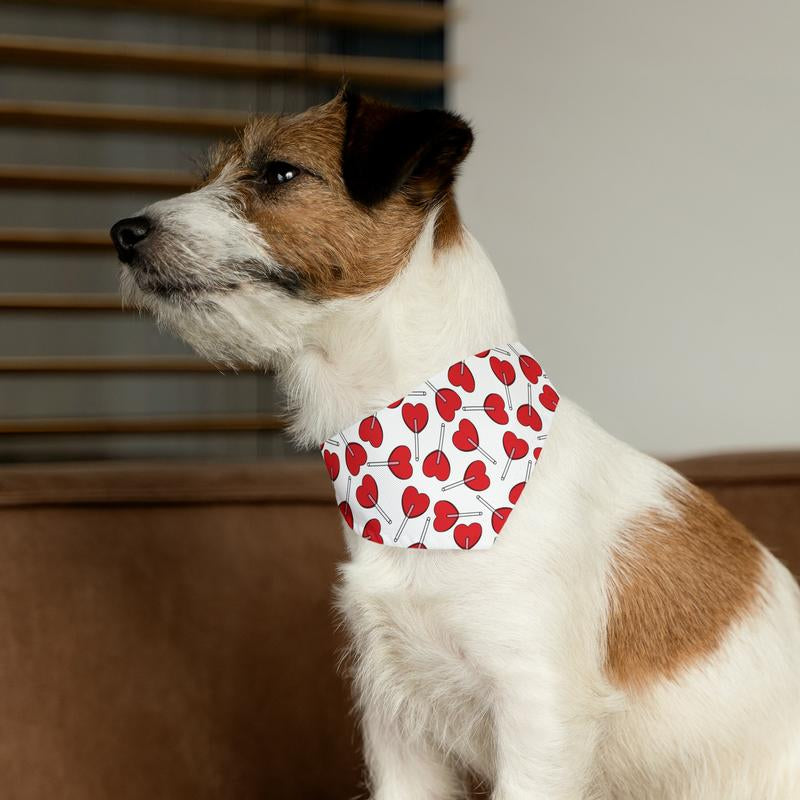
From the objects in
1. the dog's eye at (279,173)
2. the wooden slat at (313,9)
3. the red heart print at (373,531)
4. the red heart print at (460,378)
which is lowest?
the red heart print at (373,531)

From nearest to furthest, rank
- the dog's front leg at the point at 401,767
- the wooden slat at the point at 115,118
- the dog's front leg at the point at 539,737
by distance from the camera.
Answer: the dog's front leg at the point at 539,737 → the dog's front leg at the point at 401,767 → the wooden slat at the point at 115,118

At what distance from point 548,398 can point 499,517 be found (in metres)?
0.17

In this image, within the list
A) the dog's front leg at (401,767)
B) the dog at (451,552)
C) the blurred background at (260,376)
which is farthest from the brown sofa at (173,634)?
the dog at (451,552)

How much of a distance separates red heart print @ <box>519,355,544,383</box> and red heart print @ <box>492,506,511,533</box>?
17 cm

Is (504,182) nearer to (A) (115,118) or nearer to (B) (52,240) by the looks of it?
(A) (115,118)

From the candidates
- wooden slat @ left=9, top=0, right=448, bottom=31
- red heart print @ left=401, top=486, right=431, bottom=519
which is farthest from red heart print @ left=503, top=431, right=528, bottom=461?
wooden slat @ left=9, top=0, right=448, bottom=31

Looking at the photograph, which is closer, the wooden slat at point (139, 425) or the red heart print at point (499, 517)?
the red heart print at point (499, 517)

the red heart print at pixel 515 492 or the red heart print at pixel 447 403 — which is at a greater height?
the red heart print at pixel 447 403

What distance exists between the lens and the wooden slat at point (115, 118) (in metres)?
3.41

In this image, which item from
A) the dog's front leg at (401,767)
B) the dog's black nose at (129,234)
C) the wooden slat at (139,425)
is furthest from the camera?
the wooden slat at (139,425)

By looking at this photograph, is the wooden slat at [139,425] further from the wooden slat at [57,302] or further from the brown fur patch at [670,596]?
the brown fur patch at [670,596]

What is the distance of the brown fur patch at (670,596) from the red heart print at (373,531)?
27 centimetres

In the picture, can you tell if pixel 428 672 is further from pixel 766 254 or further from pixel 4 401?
pixel 4 401

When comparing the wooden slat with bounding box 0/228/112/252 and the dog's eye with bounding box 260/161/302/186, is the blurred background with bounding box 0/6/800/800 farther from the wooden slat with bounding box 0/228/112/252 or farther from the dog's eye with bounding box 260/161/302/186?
the dog's eye with bounding box 260/161/302/186
